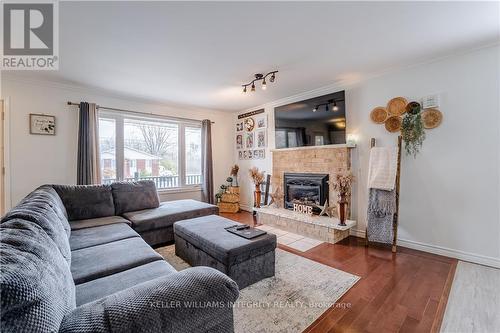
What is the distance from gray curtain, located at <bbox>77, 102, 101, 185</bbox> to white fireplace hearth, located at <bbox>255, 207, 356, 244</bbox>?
117 inches

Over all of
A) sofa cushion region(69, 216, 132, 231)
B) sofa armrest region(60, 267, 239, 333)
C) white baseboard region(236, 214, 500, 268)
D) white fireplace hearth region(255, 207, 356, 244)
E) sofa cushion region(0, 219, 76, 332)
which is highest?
sofa cushion region(0, 219, 76, 332)

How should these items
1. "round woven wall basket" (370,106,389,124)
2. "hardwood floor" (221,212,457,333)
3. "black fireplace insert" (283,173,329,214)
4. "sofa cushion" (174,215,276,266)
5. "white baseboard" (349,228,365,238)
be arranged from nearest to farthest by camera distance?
"hardwood floor" (221,212,457,333)
"sofa cushion" (174,215,276,266)
"round woven wall basket" (370,106,389,124)
"white baseboard" (349,228,365,238)
"black fireplace insert" (283,173,329,214)

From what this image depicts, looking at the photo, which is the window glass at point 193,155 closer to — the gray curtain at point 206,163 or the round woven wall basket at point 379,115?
the gray curtain at point 206,163

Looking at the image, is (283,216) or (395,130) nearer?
(395,130)

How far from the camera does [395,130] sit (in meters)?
3.03

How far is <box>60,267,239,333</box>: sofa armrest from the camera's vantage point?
804 mm

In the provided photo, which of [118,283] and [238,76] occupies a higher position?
[238,76]

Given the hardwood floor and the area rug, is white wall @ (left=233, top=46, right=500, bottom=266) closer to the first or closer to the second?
the hardwood floor

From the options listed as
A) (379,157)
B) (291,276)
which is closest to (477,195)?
(379,157)

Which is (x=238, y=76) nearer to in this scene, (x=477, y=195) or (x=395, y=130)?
(x=395, y=130)

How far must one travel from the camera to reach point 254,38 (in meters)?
2.23

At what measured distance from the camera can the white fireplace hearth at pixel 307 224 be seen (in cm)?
317

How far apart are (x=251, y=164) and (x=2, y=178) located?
13.6 ft

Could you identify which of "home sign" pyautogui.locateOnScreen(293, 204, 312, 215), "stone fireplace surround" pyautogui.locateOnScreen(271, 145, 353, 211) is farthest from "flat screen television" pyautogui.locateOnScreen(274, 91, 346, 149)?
"home sign" pyautogui.locateOnScreen(293, 204, 312, 215)
